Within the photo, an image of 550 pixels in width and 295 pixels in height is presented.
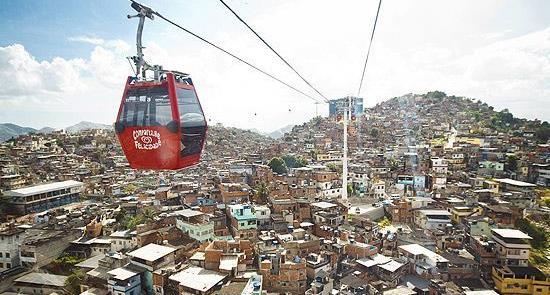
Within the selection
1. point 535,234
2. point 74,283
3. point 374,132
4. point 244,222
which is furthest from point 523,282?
point 374,132

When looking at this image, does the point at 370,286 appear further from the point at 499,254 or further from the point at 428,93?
the point at 428,93

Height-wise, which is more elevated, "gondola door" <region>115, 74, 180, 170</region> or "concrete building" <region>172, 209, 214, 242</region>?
"gondola door" <region>115, 74, 180, 170</region>

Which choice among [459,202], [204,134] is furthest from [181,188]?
[204,134]

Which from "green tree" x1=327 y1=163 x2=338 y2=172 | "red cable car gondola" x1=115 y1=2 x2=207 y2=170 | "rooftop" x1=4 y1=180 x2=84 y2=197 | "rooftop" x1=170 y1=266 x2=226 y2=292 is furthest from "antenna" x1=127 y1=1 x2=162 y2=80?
"green tree" x1=327 y1=163 x2=338 y2=172

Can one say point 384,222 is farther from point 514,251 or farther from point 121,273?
point 121,273

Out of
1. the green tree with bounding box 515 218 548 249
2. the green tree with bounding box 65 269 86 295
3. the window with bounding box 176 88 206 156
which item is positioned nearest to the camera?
the window with bounding box 176 88 206 156

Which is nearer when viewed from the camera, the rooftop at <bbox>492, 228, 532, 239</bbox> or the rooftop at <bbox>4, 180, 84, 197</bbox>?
the rooftop at <bbox>492, 228, 532, 239</bbox>

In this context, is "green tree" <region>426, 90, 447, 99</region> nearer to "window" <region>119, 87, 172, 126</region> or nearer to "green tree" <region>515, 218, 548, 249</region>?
"green tree" <region>515, 218, 548, 249</region>

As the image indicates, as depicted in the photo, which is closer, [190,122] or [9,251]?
[190,122]
